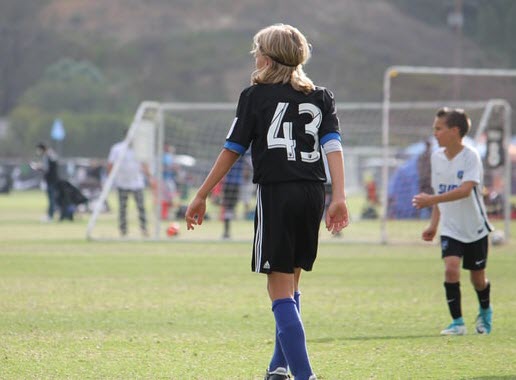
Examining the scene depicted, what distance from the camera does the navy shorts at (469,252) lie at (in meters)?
8.99

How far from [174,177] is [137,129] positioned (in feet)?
22.4

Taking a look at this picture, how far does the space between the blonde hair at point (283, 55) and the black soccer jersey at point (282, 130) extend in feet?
0.13

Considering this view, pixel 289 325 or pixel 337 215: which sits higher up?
pixel 337 215

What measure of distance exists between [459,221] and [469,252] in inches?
9.9

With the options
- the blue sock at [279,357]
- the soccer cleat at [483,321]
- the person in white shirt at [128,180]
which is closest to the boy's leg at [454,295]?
the soccer cleat at [483,321]

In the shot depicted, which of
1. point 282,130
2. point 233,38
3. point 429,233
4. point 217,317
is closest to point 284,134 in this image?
→ point 282,130

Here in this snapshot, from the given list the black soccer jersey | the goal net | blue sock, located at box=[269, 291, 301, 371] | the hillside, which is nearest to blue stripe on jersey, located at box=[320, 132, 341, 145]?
the black soccer jersey

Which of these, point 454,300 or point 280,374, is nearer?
point 280,374

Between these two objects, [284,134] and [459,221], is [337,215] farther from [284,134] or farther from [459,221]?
[459,221]

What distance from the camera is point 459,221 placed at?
9062 mm

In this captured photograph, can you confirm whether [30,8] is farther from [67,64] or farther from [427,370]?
[427,370]

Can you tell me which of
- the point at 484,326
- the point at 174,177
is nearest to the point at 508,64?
the point at 174,177

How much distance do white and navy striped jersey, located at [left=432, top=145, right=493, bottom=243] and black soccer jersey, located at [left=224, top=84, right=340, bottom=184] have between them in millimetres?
3042

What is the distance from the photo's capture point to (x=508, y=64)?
83.3 m
